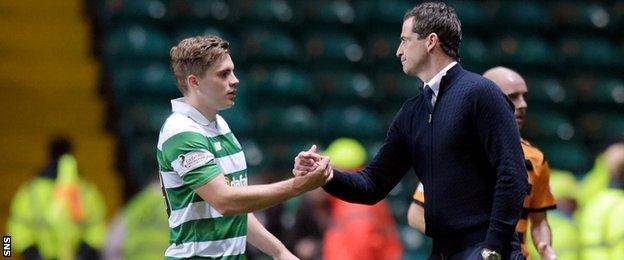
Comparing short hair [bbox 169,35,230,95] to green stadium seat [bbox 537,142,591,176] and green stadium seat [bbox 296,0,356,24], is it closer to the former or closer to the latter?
green stadium seat [bbox 296,0,356,24]

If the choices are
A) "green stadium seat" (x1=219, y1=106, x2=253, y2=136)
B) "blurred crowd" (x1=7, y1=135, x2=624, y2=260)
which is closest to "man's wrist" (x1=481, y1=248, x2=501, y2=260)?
"blurred crowd" (x1=7, y1=135, x2=624, y2=260)

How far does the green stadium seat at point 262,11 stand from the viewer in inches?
444

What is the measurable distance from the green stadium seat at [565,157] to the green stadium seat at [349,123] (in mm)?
1596

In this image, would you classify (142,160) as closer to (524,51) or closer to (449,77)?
(524,51)

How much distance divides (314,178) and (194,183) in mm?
425

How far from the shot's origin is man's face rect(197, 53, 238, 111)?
178 inches

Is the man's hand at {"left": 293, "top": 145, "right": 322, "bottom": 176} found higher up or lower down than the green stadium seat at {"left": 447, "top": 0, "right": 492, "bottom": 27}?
higher up

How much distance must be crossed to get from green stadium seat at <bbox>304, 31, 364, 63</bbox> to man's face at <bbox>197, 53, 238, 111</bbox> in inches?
265

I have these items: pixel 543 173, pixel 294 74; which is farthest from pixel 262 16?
pixel 543 173

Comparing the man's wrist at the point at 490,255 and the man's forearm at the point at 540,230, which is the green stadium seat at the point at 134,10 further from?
A: the man's wrist at the point at 490,255

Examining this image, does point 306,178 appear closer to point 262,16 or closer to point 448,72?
point 448,72

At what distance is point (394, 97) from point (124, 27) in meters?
2.41

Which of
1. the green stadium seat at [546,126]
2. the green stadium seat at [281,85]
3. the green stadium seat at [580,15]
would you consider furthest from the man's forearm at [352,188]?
the green stadium seat at [580,15]

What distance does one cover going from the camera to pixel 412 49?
4605 mm
